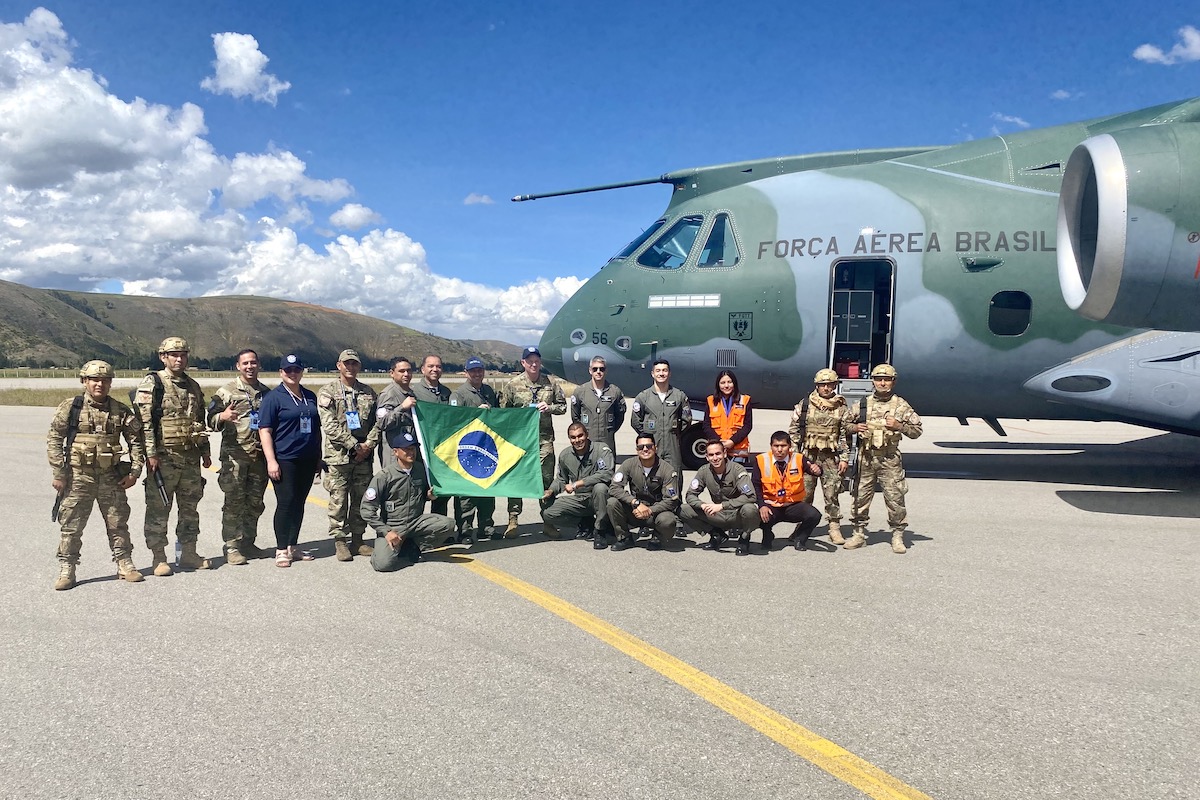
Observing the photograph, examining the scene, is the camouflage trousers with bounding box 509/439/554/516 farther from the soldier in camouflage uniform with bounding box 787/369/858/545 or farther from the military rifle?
the military rifle

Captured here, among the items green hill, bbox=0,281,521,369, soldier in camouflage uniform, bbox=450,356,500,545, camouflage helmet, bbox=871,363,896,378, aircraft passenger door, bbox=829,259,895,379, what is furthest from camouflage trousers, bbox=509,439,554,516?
green hill, bbox=0,281,521,369

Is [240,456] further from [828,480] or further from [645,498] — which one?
[828,480]

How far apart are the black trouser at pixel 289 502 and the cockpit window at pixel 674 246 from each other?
247 inches

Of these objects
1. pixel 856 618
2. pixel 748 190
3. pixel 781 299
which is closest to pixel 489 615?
pixel 856 618

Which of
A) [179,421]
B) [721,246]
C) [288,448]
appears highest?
[721,246]

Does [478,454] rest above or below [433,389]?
below

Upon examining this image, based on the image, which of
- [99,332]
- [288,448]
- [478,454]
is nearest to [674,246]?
[478,454]

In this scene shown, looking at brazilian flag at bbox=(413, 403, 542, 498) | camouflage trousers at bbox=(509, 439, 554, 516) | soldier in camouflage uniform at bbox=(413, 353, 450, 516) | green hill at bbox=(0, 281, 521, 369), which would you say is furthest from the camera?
green hill at bbox=(0, 281, 521, 369)

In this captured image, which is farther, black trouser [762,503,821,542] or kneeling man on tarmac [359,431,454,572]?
black trouser [762,503,821,542]

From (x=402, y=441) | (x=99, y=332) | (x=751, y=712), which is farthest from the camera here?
(x=99, y=332)

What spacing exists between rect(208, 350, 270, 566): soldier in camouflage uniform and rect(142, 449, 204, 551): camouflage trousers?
0.22 m

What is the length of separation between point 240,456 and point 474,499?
85.3 inches

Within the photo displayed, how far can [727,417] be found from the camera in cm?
802

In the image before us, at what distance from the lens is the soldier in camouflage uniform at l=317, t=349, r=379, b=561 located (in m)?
6.65
